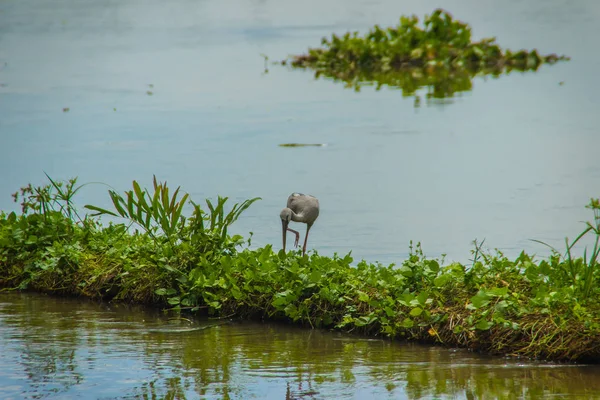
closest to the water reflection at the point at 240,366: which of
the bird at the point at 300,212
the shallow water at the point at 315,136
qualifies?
the bird at the point at 300,212

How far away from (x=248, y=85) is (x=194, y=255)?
1117 centimetres

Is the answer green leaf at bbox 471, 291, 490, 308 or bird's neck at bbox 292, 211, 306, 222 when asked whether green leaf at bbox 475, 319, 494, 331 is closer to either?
green leaf at bbox 471, 291, 490, 308

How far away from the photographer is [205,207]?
9773 millimetres


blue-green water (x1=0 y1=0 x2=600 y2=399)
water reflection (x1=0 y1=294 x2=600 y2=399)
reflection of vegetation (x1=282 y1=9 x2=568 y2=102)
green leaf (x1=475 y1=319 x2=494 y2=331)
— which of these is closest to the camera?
water reflection (x1=0 y1=294 x2=600 y2=399)

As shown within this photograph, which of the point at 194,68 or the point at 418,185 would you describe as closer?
the point at 418,185

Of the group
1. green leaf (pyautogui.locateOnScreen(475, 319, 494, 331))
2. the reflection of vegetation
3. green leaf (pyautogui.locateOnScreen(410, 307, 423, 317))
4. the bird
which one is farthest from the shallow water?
green leaf (pyautogui.locateOnScreen(475, 319, 494, 331))

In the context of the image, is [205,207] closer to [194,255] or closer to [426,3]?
[194,255]

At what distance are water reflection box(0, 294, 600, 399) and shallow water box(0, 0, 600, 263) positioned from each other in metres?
2.10

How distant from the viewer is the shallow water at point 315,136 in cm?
927

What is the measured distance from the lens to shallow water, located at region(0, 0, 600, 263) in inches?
365

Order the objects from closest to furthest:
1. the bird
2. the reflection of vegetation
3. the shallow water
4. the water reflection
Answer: the water reflection → the bird → the shallow water → the reflection of vegetation

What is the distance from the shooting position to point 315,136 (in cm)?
1326

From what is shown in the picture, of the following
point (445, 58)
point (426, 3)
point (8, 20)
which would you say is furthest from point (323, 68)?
point (8, 20)

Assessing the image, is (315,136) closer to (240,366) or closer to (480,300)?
(480,300)
